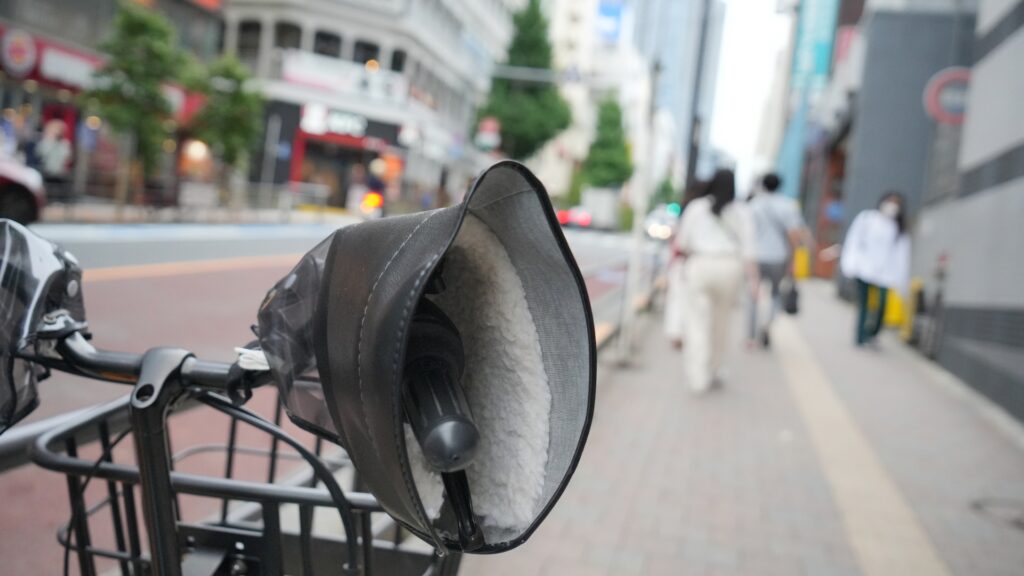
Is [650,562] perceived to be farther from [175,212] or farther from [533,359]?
[175,212]

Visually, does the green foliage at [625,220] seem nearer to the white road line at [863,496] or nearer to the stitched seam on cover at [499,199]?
the white road line at [863,496]

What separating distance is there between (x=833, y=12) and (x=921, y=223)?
25011mm

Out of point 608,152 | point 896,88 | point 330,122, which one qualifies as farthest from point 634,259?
point 608,152

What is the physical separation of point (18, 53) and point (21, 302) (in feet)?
82.9

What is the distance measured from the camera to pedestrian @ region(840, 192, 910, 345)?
1112 centimetres

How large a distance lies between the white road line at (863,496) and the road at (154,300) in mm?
1569

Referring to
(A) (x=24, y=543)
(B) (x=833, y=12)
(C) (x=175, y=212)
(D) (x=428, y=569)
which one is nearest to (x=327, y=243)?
(D) (x=428, y=569)

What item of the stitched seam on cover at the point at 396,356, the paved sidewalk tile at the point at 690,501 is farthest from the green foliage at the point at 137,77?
the stitched seam on cover at the point at 396,356

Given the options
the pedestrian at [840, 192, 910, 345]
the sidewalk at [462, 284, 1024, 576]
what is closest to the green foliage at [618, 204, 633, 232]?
the pedestrian at [840, 192, 910, 345]

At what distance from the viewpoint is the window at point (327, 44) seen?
4625 cm

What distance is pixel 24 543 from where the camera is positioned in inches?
128

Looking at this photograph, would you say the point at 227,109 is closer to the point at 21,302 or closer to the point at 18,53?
the point at 18,53

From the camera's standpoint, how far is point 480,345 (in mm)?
1340

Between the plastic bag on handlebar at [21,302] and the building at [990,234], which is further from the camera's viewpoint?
the building at [990,234]
